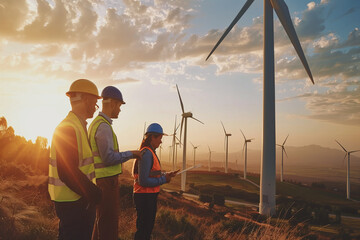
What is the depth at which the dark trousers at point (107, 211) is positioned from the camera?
410 centimetres

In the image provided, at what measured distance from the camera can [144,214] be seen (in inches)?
179

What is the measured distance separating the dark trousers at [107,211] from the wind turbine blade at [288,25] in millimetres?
21871

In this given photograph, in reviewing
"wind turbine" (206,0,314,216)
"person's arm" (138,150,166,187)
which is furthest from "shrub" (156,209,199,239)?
"wind turbine" (206,0,314,216)

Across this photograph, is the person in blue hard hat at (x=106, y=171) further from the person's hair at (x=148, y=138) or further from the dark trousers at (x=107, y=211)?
the person's hair at (x=148, y=138)

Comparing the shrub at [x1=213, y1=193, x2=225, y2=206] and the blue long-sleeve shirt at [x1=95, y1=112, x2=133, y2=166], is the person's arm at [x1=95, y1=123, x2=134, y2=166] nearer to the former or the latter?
the blue long-sleeve shirt at [x1=95, y1=112, x2=133, y2=166]

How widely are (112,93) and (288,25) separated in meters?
23.3

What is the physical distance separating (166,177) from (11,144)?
144 ft

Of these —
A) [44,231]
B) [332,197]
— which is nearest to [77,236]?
[44,231]

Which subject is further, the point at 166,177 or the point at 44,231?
the point at 44,231

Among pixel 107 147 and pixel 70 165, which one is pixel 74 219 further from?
pixel 107 147

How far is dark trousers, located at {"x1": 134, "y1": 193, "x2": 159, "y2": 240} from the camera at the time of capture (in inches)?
177

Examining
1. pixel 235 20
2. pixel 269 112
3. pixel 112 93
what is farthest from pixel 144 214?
pixel 235 20

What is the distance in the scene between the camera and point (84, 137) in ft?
10.9

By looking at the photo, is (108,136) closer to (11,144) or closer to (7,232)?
(7,232)
